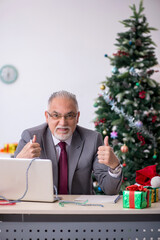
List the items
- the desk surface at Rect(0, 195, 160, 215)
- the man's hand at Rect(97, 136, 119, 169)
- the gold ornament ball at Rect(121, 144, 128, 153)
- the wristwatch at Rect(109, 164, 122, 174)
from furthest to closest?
1. the gold ornament ball at Rect(121, 144, 128, 153)
2. the wristwatch at Rect(109, 164, 122, 174)
3. the man's hand at Rect(97, 136, 119, 169)
4. the desk surface at Rect(0, 195, 160, 215)

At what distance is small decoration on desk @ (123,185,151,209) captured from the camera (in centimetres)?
154

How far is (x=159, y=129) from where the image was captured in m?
3.73

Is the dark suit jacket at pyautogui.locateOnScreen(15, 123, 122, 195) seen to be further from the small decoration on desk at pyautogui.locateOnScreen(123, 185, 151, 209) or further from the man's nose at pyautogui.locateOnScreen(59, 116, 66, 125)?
the small decoration on desk at pyautogui.locateOnScreen(123, 185, 151, 209)

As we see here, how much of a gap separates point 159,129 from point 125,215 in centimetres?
227

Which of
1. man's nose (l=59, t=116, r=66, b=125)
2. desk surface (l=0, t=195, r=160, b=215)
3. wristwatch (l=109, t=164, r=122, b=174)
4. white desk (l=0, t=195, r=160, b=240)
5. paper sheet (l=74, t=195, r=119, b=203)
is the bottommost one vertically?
white desk (l=0, t=195, r=160, b=240)

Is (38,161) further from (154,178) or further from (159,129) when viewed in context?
(159,129)

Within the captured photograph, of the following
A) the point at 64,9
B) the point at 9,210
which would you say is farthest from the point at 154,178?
the point at 64,9

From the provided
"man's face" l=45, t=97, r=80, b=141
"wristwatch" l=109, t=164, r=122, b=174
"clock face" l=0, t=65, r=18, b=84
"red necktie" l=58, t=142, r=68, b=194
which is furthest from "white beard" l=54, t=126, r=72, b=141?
"clock face" l=0, t=65, r=18, b=84

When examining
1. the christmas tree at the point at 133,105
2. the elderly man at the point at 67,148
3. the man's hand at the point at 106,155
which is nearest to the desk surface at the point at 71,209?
the man's hand at the point at 106,155

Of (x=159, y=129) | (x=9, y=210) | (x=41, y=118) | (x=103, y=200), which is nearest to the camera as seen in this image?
(x=9, y=210)

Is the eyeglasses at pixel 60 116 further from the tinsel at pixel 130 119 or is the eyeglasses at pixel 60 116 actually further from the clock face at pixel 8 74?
the clock face at pixel 8 74

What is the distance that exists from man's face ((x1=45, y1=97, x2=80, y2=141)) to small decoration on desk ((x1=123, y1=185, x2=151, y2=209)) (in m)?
0.74

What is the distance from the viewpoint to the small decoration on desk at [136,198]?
1.54 m

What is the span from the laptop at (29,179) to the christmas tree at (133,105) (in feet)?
6.60
